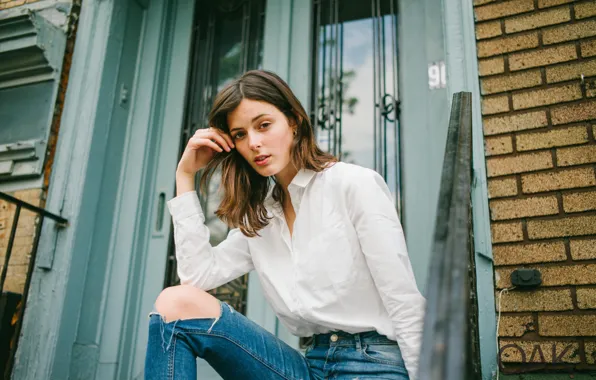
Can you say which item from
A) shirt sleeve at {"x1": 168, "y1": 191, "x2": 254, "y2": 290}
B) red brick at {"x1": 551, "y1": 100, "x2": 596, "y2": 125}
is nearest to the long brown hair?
shirt sleeve at {"x1": 168, "y1": 191, "x2": 254, "y2": 290}

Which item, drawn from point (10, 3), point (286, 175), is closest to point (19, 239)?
point (10, 3)

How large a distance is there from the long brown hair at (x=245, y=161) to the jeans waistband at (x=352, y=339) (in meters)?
0.47

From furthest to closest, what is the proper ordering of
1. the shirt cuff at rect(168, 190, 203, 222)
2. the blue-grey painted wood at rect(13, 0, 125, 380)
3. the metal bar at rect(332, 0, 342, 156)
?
the metal bar at rect(332, 0, 342, 156) < the blue-grey painted wood at rect(13, 0, 125, 380) < the shirt cuff at rect(168, 190, 203, 222)

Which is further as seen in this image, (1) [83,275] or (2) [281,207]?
(1) [83,275]

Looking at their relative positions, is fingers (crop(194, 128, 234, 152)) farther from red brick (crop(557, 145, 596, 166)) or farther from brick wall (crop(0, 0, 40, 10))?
brick wall (crop(0, 0, 40, 10))

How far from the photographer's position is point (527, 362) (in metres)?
1.95

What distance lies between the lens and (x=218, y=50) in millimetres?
3369

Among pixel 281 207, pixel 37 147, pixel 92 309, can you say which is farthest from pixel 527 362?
pixel 37 147

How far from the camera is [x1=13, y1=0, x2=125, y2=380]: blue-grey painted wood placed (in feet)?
8.73

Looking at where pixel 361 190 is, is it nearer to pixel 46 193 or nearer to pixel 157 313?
pixel 157 313

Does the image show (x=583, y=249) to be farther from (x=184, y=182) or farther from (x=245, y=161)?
(x=184, y=182)

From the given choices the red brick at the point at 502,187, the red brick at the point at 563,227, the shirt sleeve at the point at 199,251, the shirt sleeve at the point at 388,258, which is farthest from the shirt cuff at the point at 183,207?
the red brick at the point at 563,227

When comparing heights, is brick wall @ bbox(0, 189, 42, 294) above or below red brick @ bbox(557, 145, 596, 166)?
below

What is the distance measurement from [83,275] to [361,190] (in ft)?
6.27
